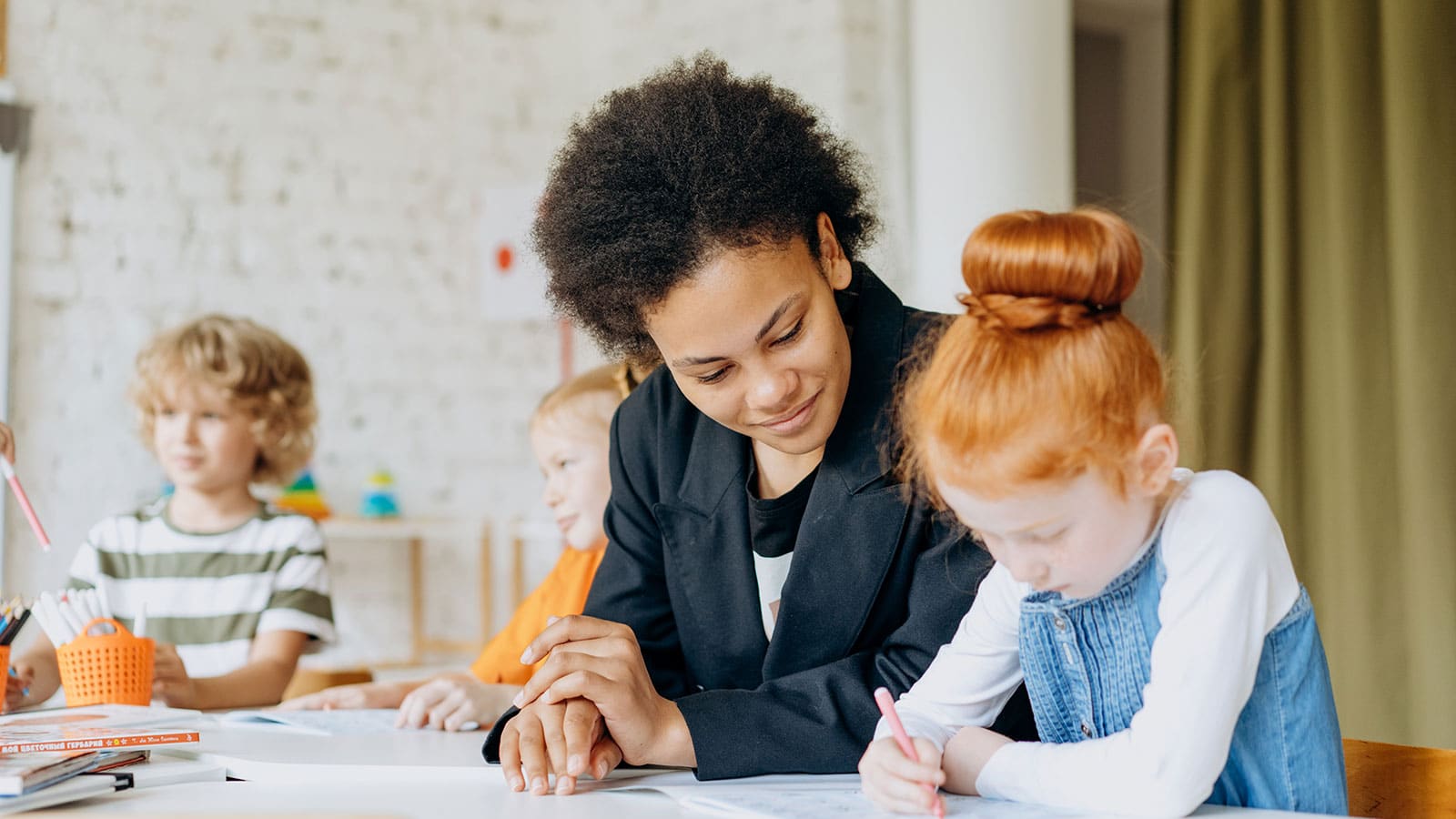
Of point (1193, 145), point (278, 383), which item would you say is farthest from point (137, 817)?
point (1193, 145)

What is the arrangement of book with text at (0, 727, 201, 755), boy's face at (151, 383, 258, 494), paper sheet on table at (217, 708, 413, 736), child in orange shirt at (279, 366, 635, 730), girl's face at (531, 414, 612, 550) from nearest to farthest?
book with text at (0, 727, 201, 755) → paper sheet on table at (217, 708, 413, 736) → child in orange shirt at (279, 366, 635, 730) → girl's face at (531, 414, 612, 550) → boy's face at (151, 383, 258, 494)

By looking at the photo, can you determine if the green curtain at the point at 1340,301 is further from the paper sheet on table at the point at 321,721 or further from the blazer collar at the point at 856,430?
the paper sheet on table at the point at 321,721

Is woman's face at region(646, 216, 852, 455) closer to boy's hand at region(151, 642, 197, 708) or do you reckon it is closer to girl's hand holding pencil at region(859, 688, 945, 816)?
girl's hand holding pencil at region(859, 688, 945, 816)

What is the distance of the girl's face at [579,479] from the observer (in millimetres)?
2084

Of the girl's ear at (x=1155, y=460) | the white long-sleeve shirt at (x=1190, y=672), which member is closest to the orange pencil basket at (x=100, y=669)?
the white long-sleeve shirt at (x=1190, y=672)

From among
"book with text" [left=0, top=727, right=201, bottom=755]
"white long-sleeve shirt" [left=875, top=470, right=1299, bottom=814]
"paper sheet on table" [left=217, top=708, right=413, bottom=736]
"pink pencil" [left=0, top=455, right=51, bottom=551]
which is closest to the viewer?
"white long-sleeve shirt" [left=875, top=470, right=1299, bottom=814]

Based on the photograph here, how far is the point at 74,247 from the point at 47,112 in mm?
448

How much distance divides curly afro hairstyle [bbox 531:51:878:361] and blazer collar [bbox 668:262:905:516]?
0.09 meters

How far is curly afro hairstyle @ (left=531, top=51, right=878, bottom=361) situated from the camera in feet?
3.90

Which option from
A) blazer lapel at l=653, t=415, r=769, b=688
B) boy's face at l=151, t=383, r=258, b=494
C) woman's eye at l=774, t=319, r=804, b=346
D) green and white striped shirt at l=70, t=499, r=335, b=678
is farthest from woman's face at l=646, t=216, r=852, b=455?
boy's face at l=151, t=383, r=258, b=494

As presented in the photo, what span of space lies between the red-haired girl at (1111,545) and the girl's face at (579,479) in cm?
110

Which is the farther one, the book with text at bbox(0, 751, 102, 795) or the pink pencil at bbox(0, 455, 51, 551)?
the pink pencil at bbox(0, 455, 51, 551)

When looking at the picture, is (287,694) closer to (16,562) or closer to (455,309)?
(16,562)

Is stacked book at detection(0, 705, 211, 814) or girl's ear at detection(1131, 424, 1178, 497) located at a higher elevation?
girl's ear at detection(1131, 424, 1178, 497)
